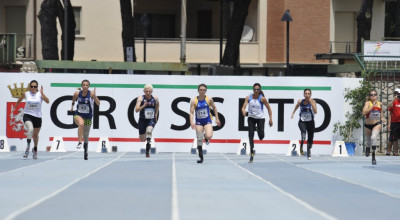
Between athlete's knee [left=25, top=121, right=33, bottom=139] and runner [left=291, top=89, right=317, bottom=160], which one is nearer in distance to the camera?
athlete's knee [left=25, top=121, right=33, bottom=139]

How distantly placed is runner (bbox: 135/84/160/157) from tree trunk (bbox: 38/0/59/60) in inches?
518

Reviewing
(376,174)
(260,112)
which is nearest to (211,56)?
(260,112)

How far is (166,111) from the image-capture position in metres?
29.8

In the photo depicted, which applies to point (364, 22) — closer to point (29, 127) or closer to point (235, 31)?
point (235, 31)

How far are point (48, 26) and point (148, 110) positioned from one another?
533 inches

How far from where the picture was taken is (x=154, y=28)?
59.5m

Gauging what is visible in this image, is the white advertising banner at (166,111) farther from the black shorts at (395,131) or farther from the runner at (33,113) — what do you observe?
the runner at (33,113)

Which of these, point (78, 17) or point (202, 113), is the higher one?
point (78, 17)

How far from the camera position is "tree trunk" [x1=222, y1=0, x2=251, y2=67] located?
122ft

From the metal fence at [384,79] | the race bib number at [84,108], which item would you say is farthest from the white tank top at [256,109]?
the metal fence at [384,79]

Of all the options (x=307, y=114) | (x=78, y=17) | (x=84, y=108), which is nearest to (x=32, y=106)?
(x=84, y=108)

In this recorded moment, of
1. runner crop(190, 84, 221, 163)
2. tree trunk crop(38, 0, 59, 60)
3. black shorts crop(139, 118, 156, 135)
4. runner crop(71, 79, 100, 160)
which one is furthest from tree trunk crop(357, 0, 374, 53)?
runner crop(71, 79, 100, 160)

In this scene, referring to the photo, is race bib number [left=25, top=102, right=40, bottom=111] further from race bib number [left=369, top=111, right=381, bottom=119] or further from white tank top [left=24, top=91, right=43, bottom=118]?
race bib number [left=369, top=111, right=381, bottom=119]

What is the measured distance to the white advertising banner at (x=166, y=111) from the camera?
29.6 m
